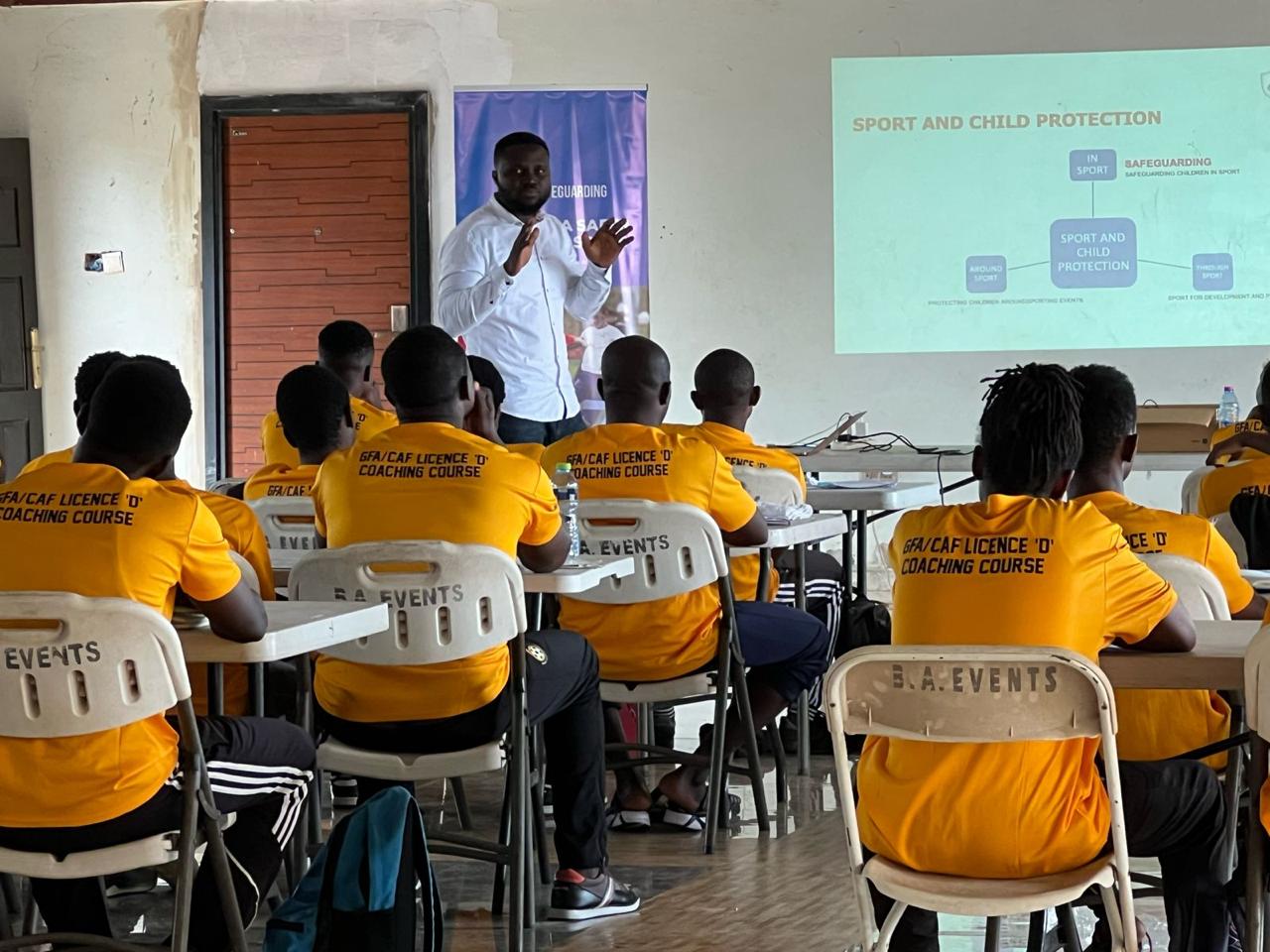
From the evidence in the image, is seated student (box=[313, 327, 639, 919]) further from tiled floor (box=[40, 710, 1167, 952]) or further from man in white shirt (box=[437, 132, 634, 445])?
man in white shirt (box=[437, 132, 634, 445])

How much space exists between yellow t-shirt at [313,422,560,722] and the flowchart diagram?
5170mm

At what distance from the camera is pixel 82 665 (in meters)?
2.35

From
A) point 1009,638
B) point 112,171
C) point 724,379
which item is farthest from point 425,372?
point 112,171

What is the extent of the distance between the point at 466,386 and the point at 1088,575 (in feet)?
4.90

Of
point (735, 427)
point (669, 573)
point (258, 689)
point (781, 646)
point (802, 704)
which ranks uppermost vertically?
point (735, 427)

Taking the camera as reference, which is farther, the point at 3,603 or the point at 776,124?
the point at 776,124

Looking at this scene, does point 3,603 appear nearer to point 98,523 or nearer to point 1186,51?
point 98,523

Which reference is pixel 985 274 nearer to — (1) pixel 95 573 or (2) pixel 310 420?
(2) pixel 310 420

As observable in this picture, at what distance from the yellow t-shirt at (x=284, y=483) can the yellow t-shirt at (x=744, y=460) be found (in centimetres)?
95

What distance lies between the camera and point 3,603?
2.30 m

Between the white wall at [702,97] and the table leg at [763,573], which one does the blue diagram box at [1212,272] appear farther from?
the table leg at [763,573]

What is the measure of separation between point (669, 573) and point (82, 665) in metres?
1.53

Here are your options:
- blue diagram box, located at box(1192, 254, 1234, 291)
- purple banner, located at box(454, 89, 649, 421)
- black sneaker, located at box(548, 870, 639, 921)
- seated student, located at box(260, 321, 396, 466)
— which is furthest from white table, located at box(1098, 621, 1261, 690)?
purple banner, located at box(454, 89, 649, 421)

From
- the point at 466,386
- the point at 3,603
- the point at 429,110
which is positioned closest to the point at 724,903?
the point at 466,386
